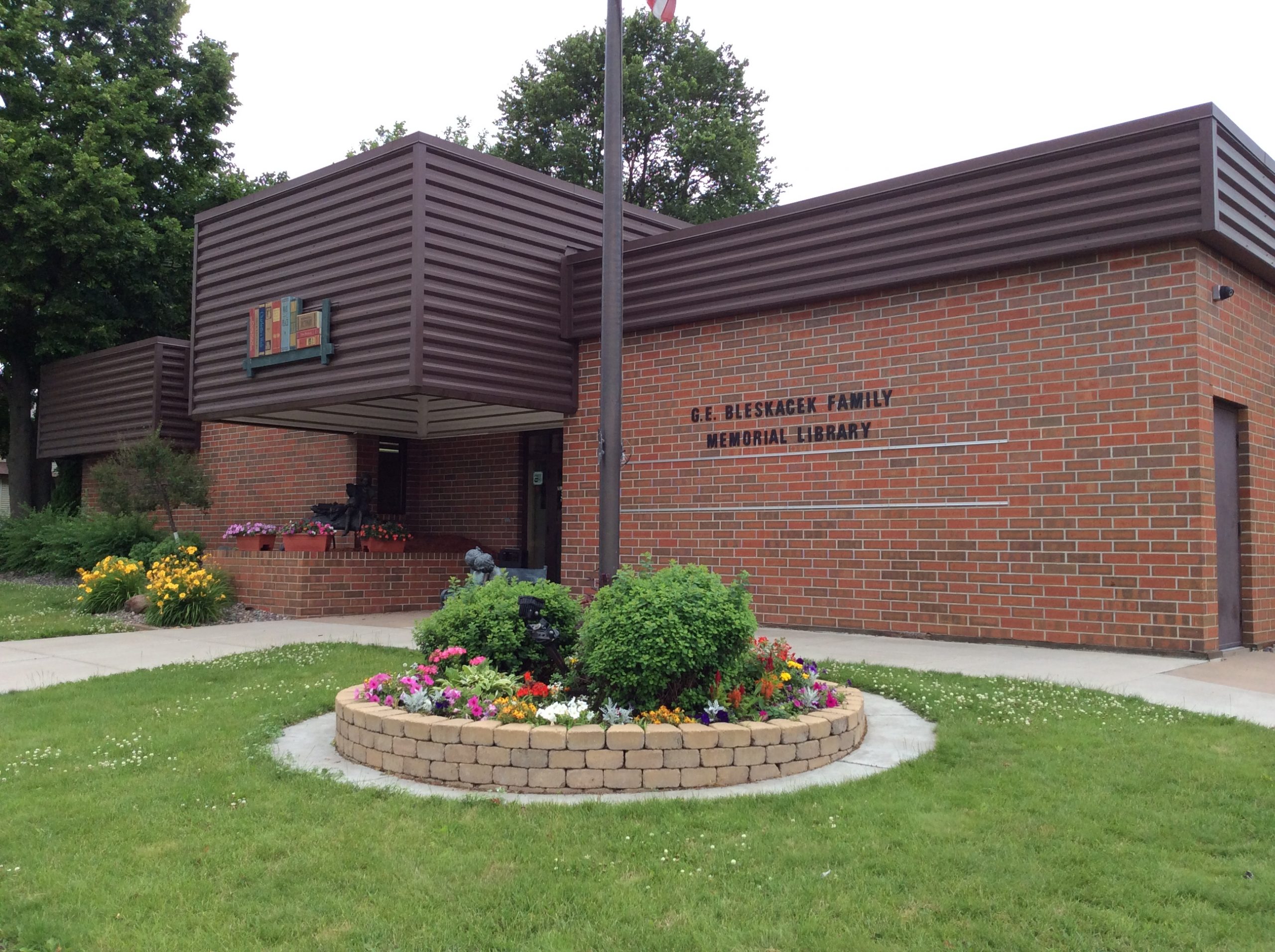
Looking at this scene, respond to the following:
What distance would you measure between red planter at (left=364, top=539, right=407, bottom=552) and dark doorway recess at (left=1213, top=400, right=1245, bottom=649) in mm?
10000

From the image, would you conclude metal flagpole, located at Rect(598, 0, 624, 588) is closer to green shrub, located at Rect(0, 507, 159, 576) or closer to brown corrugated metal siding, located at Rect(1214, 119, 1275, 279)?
brown corrugated metal siding, located at Rect(1214, 119, 1275, 279)

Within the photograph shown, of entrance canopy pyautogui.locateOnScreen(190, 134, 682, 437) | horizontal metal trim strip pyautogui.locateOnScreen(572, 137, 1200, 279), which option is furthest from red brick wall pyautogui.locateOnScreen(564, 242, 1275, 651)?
entrance canopy pyautogui.locateOnScreen(190, 134, 682, 437)

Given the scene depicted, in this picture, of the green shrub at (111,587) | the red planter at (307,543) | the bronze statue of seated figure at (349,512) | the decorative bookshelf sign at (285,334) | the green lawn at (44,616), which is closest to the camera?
the green lawn at (44,616)

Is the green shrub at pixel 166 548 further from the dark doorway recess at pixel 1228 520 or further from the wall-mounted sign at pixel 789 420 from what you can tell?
the dark doorway recess at pixel 1228 520

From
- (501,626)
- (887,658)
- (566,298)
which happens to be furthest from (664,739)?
(566,298)

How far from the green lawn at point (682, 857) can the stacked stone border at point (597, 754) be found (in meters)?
0.34

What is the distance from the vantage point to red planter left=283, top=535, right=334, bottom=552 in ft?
45.6

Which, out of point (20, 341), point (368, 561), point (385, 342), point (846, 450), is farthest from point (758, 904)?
point (20, 341)

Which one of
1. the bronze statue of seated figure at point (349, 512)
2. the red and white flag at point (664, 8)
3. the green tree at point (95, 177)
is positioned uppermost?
the green tree at point (95, 177)

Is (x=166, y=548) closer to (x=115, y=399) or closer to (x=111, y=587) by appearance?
(x=111, y=587)

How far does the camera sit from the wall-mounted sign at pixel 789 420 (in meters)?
10.6

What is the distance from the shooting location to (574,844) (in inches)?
160

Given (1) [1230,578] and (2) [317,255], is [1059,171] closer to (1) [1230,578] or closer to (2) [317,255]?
(1) [1230,578]

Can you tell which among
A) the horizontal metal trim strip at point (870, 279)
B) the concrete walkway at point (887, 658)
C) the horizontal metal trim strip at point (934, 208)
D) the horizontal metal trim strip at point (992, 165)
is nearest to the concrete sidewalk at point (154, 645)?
the concrete walkway at point (887, 658)
